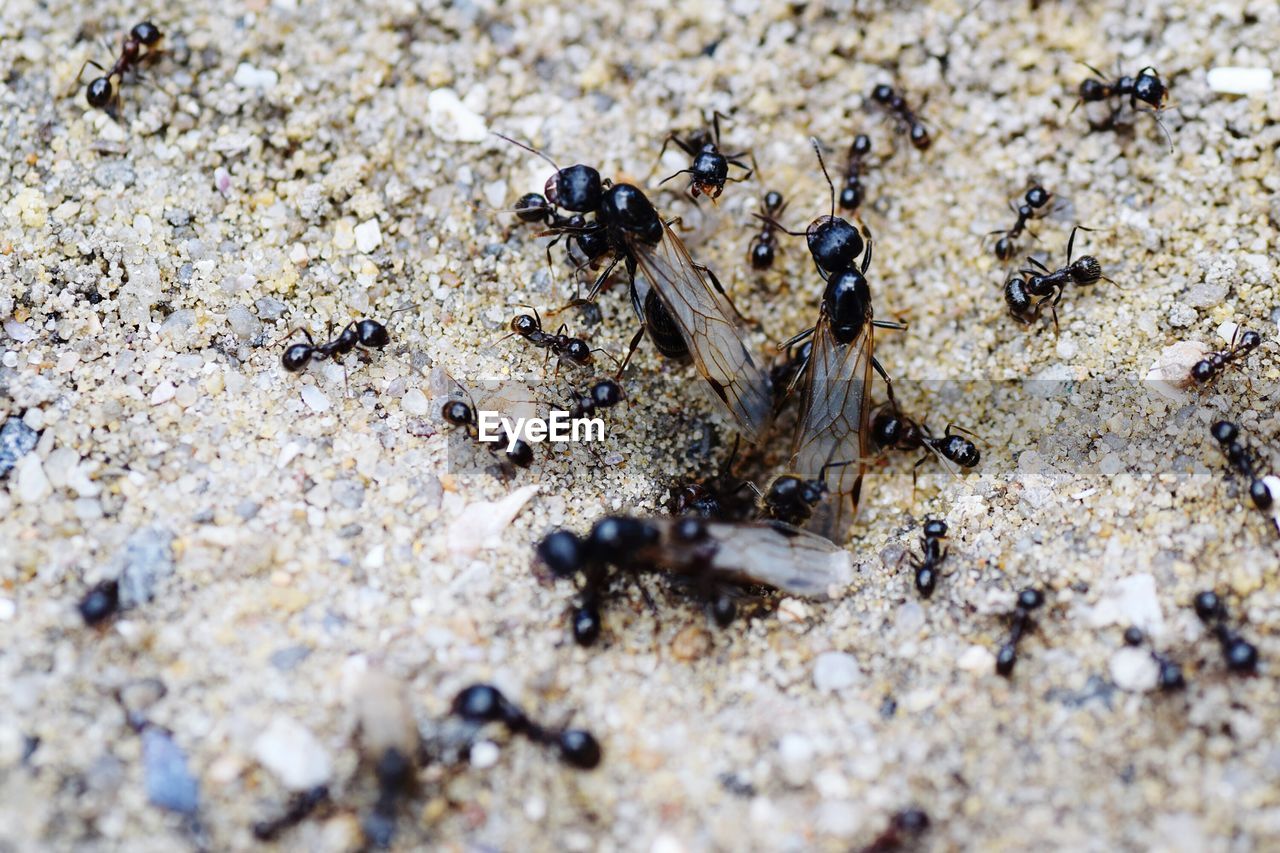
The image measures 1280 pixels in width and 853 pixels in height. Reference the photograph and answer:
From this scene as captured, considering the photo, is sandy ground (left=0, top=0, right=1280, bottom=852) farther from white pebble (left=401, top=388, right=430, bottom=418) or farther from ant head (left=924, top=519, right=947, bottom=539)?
ant head (left=924, top=519, right=947, bottom=539)

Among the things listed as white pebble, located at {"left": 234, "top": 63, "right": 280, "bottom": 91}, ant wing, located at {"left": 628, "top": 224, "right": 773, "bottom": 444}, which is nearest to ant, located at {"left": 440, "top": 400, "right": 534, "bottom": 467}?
ant wing, located at {"left": 628, "top": 224, "right": 773, "bottom": 444}

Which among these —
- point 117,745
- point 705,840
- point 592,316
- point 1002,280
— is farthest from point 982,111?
point 117,745

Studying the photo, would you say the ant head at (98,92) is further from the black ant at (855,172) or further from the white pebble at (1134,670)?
the white pebble at (1134,670)

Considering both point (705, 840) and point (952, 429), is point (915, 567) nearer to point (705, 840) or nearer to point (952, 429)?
point (952, 429)

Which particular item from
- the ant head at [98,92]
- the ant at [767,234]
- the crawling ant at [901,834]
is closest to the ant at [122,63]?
the ant head at [98,92]

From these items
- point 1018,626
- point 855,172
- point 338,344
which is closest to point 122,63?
point 338,344

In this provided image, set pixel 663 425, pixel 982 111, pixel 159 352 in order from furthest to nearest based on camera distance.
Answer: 1. pixel 982 111
2. pixel 663 425
3. pixel 159 352
